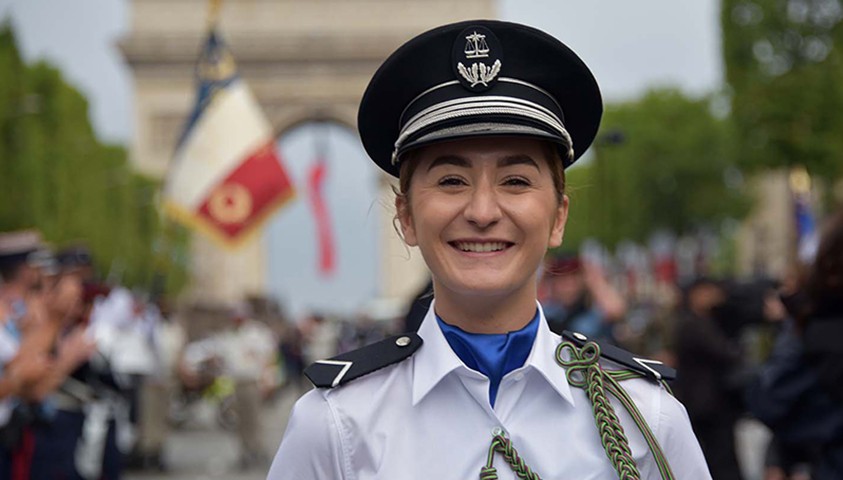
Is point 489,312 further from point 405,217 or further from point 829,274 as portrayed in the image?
point 829,274

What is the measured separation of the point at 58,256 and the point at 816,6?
28468mm

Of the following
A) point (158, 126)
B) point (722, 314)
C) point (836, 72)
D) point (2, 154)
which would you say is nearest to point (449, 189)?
point (722, 314)

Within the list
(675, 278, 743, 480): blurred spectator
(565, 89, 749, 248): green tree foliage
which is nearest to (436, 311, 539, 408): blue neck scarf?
(675, 278, 743, 480): blurred spectator

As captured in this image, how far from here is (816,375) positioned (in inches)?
190

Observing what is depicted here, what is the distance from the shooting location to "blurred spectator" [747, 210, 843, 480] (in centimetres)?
466

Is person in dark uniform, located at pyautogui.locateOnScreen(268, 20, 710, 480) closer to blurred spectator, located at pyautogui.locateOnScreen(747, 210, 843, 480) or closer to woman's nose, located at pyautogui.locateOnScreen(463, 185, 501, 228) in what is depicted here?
woman's nose, located at pyautogui.locateOnScreen(463, 185, 501, 228)

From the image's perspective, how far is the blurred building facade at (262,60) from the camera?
5219 cm

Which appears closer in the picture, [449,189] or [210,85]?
[449,189]

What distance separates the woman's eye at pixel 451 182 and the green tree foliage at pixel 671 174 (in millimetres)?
57630

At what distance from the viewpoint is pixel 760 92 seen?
33.6m

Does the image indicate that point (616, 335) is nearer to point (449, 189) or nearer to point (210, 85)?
point (449, 189)

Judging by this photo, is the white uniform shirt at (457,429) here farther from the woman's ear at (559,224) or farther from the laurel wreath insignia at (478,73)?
the laurel wreath insignia at (478,73)

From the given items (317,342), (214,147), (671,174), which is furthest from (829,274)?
(671,174)

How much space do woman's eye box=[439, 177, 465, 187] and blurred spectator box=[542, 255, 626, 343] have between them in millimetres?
5227
